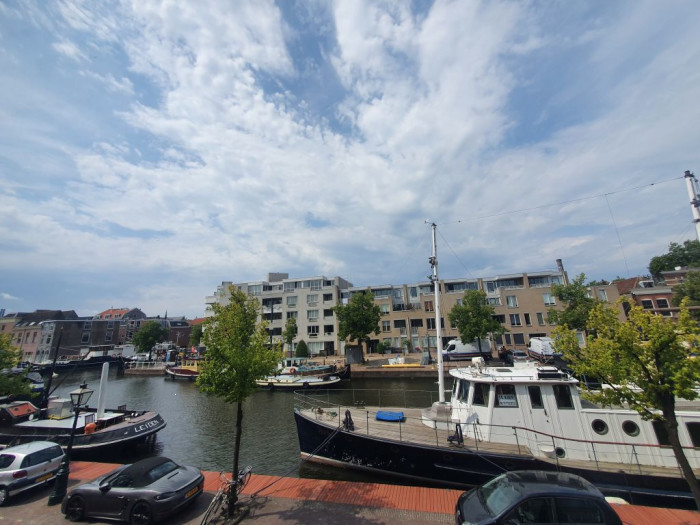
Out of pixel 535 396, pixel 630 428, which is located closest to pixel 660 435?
pixel 630 428

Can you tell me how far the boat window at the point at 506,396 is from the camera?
1324 centimetres

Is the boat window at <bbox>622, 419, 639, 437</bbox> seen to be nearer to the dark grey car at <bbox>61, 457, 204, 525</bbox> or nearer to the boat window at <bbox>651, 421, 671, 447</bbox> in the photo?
the boat window at <bbox>651, 421, 671, 447</bbox>

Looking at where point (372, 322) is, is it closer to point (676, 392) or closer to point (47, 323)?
point (676, 392)

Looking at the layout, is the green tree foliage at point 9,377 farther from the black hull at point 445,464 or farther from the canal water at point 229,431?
the black hull at point 445,464

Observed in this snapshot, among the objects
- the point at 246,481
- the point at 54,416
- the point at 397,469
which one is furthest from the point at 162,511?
the point at 54,416

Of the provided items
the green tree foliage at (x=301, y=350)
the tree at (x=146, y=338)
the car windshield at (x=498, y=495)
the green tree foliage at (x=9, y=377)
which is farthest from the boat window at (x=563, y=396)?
the tree at (x=146, y=338)

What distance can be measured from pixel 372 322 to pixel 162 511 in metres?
41.0

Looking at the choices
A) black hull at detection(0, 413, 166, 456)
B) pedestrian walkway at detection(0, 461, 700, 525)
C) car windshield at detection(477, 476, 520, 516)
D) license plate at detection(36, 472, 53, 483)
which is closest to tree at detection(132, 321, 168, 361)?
black hull at detection(0, 413, 166, 456)

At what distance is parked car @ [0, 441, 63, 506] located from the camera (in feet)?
34.6

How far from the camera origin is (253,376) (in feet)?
32.9

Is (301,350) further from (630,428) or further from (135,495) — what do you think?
(630,428)

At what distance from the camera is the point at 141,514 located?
349 inches

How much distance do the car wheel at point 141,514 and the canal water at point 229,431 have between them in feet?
23.8

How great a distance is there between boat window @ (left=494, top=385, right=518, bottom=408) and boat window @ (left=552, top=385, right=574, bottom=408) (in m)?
1.54
